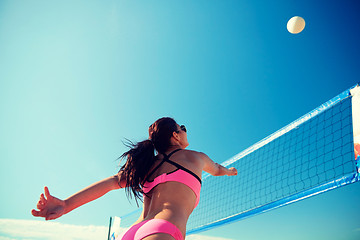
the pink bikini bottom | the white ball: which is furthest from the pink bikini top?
the white ball

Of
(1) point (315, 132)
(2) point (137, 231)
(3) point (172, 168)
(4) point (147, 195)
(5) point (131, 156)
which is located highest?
(1) point (315, 132)

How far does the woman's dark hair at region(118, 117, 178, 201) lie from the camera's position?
1.64 meters

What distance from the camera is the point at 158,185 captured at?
1.54 m

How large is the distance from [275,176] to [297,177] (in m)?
0.67

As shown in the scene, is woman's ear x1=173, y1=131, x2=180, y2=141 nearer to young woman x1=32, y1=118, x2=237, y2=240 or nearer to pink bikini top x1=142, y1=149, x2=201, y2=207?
young woman x1=32, y1=118, x2=237, y2=240

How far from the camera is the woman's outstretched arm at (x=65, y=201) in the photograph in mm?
1336

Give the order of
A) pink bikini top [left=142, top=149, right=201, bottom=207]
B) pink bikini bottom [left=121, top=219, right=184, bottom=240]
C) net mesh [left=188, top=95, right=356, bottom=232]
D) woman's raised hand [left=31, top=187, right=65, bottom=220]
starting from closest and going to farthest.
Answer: pink bikini bottom [left=121, top=219, right=184, bottom=240], woman's raised hand [left=31, top=187, right=65, bottom=220], pink bikini top [left=142, top=149, right=201, bottom=207], net mesh [left=188, top=95, right=356, bottom=232]

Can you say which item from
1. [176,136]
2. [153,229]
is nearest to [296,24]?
[176,136]

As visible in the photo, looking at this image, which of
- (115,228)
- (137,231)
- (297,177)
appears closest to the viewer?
(137,231)

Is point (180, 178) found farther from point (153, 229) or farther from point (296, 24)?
point (296, 24)

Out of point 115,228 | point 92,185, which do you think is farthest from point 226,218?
point 115,228

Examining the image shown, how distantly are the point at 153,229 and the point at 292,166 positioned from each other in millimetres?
4258

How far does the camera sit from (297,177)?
4203mm

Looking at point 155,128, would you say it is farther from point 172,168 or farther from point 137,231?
point 137,231
